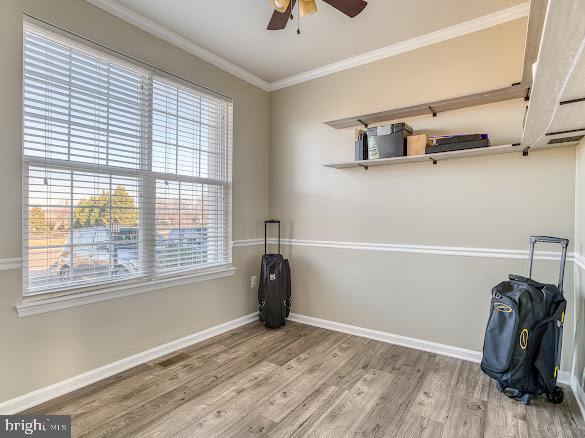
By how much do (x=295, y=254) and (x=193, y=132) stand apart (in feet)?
5.53

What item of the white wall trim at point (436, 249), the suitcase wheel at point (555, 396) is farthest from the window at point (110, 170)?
the suitcase wheel at point (555, 396)

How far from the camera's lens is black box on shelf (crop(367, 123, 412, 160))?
278cm

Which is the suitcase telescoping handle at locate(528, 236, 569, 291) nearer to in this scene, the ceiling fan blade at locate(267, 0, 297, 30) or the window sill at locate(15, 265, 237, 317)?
the ceiling fan blade at locate(267, 0, 297, 30)

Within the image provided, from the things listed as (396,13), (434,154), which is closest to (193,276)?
(434,154)

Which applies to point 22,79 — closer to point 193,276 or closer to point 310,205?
point 193,276

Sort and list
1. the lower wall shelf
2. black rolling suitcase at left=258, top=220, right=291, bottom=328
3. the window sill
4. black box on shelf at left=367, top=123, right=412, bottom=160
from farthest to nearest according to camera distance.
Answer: black rolling suitcase at left=258, top=220, right=291, bottom=328 < black box on shelf at left=367, top=123, right=412, bottom=160 < the lower wall shelf < the window sill

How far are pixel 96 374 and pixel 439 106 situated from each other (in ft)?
11.0

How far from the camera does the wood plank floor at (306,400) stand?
6.02 feet

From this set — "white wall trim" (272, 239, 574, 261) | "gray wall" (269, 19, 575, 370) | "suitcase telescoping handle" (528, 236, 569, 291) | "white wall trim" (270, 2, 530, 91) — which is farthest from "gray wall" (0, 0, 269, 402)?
"suitcase telescoping handle" (528, 236, 569, 291)

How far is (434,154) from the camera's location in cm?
260

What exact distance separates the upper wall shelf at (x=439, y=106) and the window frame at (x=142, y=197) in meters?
1.28

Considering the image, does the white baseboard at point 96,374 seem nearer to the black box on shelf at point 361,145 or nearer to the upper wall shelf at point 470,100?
the black box on shelf at point 361,145

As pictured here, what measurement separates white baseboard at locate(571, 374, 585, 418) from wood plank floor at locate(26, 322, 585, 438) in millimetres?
43

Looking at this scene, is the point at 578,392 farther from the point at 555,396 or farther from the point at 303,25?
the point at 303,25
